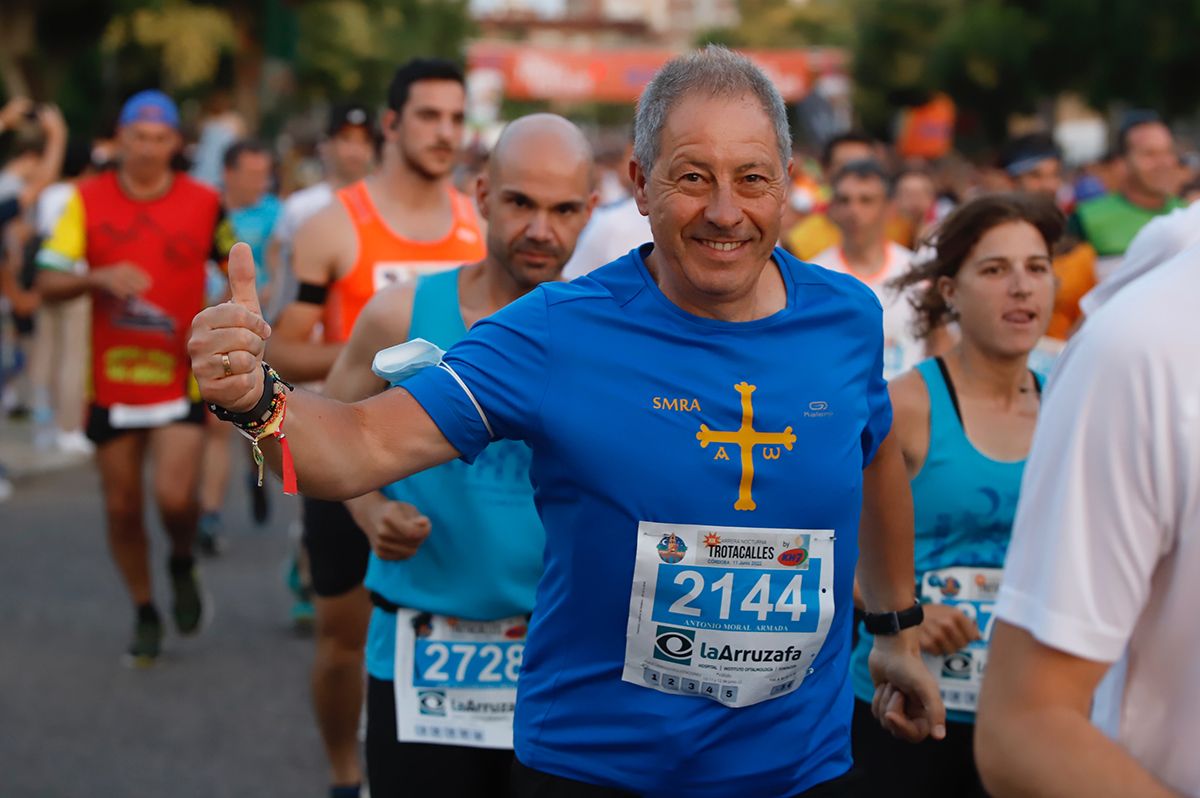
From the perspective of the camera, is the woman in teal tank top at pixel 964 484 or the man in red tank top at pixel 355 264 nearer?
the woman in teal tank top at pixel 964 484

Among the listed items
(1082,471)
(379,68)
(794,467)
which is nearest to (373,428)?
(794,467)

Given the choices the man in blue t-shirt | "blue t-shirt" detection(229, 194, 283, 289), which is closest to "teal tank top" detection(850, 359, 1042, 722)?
the man in blue t-shirt

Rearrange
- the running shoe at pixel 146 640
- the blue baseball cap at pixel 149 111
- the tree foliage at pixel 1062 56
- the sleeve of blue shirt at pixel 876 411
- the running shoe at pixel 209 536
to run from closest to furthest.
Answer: the sleeve of blue shirt at pixel 876 411 → the running shoe at pixel 146 640 → the blue baseball cap at pixel 149 111 → the running shoe at pixel 209 536 → the tree foliage at pixel 1062 56

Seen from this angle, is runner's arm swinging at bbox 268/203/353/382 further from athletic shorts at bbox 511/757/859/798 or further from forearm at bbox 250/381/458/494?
forearm at bbox 250/381/458/494

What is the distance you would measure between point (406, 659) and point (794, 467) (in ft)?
4.87

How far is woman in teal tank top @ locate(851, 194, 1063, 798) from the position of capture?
160 inches

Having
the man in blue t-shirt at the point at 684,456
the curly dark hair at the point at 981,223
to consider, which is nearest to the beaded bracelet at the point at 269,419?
the man in blue t-shirt at the point at 684,456

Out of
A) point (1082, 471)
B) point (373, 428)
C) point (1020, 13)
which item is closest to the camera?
point (1082, 471)

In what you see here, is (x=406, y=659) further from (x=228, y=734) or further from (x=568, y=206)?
(x=228, y=734)

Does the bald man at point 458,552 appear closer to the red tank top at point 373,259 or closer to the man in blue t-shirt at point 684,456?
the man in blue t-shirt at point 684,456

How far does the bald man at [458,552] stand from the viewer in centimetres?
394

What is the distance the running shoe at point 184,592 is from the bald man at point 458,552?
12.3 feet

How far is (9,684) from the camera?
7.23 meters

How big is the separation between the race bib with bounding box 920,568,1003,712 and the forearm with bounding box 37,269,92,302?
467cm
